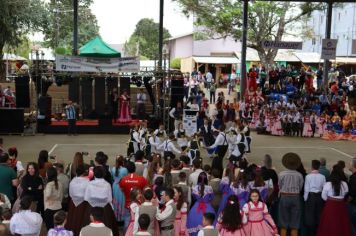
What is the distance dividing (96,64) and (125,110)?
244 centimetres

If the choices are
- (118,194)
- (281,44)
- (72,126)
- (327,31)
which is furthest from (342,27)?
(118,194)

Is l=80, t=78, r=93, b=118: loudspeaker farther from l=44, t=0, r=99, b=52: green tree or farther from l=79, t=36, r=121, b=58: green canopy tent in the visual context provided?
l=44, t=0, r=99, b=52: green tree

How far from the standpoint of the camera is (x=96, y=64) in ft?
69.5

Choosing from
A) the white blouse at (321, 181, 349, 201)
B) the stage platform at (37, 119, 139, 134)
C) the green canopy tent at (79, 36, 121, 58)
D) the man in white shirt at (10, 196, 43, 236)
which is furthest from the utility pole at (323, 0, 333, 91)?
the man in white shirt at (10, 196, 43, 236)

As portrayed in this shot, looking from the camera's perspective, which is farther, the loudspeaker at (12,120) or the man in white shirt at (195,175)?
the loudspeaker at (12,120)

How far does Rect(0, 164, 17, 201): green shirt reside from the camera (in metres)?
8.70


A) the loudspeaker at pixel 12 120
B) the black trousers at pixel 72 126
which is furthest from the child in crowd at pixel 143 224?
the loudspeaker at pixel 12 120

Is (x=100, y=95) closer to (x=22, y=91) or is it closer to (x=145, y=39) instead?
(x=22, y=91)

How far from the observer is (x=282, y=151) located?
61.4 ft

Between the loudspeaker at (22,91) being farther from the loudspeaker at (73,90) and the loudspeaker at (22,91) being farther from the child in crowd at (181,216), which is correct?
the child in crowd at (181,216)

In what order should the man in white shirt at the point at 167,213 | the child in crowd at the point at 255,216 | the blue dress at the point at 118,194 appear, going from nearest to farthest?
the man in white shirt at the point at 167,213
the child in crowd at the point at 255,216
the blue dress at the point at 118,194

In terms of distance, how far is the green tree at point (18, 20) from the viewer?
26062 mm

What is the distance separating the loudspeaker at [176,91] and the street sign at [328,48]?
852 cm

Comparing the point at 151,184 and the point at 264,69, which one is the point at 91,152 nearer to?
the point at 151,184
